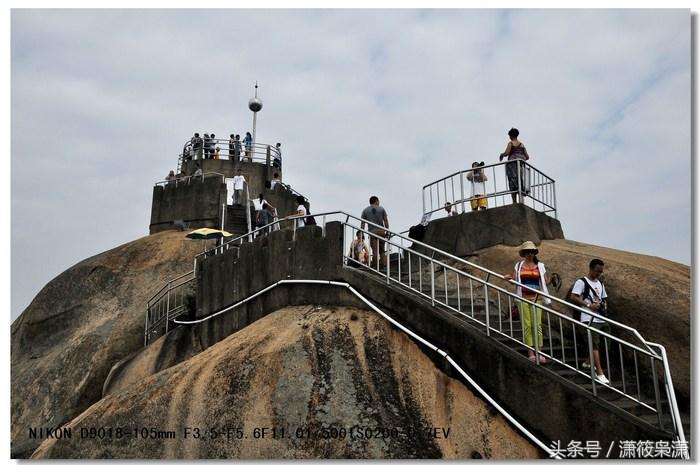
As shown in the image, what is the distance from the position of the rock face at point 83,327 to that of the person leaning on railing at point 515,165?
12.0m

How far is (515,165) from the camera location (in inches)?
534

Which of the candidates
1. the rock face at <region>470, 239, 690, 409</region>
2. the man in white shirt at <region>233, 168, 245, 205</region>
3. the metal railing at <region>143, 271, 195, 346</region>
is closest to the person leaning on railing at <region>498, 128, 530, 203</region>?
the rock face at <region>470, 239, 690, 409</region>

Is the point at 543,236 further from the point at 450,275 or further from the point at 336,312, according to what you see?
the point at 336,312

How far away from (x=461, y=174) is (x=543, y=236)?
7.18ft

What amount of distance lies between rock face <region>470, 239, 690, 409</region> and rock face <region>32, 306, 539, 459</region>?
3.44 metres

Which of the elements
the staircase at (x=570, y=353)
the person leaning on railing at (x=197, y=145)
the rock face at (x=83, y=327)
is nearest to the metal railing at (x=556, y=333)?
the staircase at (x=570, y=353)

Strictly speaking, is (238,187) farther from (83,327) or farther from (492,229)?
(492,229)

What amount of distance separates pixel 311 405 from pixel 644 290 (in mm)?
5815

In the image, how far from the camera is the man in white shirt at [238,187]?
86.3 feet

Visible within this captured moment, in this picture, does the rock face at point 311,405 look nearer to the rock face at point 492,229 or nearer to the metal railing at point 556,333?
the metal railing at point 556,333

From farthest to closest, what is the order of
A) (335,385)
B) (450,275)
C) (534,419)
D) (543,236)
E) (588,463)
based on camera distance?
1. (543,236)
2. (450,275)
3. (335,385)
4. (534,419)
5. (588,463)

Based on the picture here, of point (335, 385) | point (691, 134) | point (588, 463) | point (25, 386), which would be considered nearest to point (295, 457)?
point (335, 385)

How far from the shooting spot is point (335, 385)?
8867 mm

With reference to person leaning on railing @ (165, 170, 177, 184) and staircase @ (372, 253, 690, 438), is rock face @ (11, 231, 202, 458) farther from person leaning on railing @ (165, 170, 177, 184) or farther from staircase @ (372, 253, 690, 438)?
staircase @ (372, 253, 690, 438)
